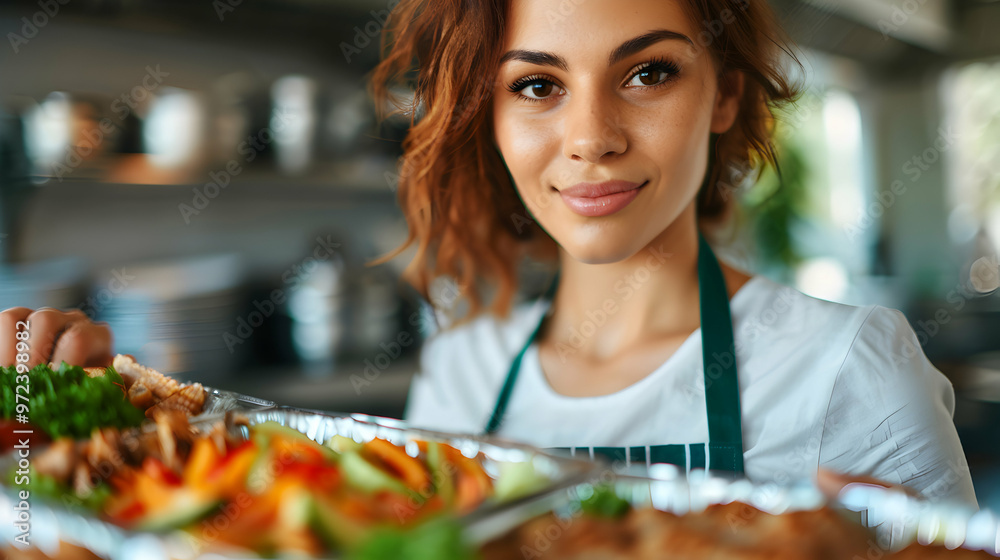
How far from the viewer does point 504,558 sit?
0.54m

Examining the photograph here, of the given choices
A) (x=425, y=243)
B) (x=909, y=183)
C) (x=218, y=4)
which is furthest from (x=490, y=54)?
(x=909, y=183)

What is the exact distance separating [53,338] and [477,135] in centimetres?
83

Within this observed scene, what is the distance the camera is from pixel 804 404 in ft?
3.83

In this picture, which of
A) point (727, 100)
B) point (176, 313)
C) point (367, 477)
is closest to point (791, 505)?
point (367, 477)

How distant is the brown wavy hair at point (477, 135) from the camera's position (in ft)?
4.14

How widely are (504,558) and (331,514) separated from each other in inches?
5.3

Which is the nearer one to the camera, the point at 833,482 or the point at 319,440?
the point at 833,482

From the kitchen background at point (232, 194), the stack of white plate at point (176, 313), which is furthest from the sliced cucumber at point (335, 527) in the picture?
the stack of white plate at point (176, 313)

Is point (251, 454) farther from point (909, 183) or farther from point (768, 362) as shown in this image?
point (909, 183)

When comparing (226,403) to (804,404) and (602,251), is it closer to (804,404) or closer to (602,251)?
(602,251)

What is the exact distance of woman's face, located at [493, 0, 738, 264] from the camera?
111 cm

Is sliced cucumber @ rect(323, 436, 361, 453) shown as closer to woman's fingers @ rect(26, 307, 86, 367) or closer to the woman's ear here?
woman's fingers @ rect(26, 307, 86, 367)

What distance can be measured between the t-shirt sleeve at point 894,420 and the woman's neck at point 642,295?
27 centimetres

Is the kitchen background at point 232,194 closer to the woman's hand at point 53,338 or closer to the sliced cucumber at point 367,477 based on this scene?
the woman's hand at point 53,338
